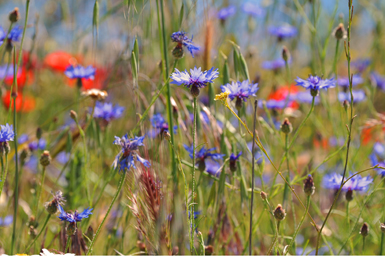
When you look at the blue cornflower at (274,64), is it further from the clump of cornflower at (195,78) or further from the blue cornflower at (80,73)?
the clump of cornflower at (195,78)

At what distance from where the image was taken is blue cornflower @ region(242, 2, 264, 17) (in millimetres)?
1856

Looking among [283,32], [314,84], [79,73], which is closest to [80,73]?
[79,73]

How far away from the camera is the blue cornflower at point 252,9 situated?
1.86 meters

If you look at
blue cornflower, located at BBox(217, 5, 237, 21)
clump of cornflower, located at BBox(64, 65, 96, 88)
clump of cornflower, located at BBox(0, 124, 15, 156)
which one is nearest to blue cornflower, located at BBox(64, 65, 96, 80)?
clump of cornflower, located at BBox(64, 65, 96, 88)

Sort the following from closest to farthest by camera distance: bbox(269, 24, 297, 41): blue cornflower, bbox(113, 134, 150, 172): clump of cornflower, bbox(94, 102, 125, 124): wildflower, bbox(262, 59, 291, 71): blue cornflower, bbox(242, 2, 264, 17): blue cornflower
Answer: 1. bbox(113, 134, 150, 172): clump of cornflower
2. bbox(94, 102, 125, 124): wildflower
3. bbox(262, 59, 291, 71): blue cornflower
4. bbox(269, 24, 297, 41): blue cornflower
5. bbox(242, 2, 264, 17): blue cornflower

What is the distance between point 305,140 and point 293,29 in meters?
0.54

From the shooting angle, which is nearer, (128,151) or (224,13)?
(128,151)

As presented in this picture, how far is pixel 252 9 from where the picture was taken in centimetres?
188

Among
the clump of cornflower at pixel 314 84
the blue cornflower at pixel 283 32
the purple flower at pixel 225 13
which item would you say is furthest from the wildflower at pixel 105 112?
the blue cornflower at pixel 283 32

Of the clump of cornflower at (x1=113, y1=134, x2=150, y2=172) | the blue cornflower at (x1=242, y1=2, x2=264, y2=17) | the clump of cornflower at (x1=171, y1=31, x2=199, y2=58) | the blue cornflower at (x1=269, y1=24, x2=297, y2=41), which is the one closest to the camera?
the clump of cornflower at (x1=113, y1=134, x2=150, y2=172)

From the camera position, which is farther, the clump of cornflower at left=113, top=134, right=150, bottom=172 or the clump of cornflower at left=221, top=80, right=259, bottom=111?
the clump of cornflower at left=221, top=80, right=259, bottom=111

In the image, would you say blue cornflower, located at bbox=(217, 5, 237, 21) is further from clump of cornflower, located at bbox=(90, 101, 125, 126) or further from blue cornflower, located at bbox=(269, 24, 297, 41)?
clump of cornflower, located at bbox=(90, 101, 125, 126)

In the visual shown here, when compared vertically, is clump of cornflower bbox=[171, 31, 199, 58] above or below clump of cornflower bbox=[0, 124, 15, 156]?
above

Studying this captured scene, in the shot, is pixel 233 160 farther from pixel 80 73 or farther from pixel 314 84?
pixel 80 73
